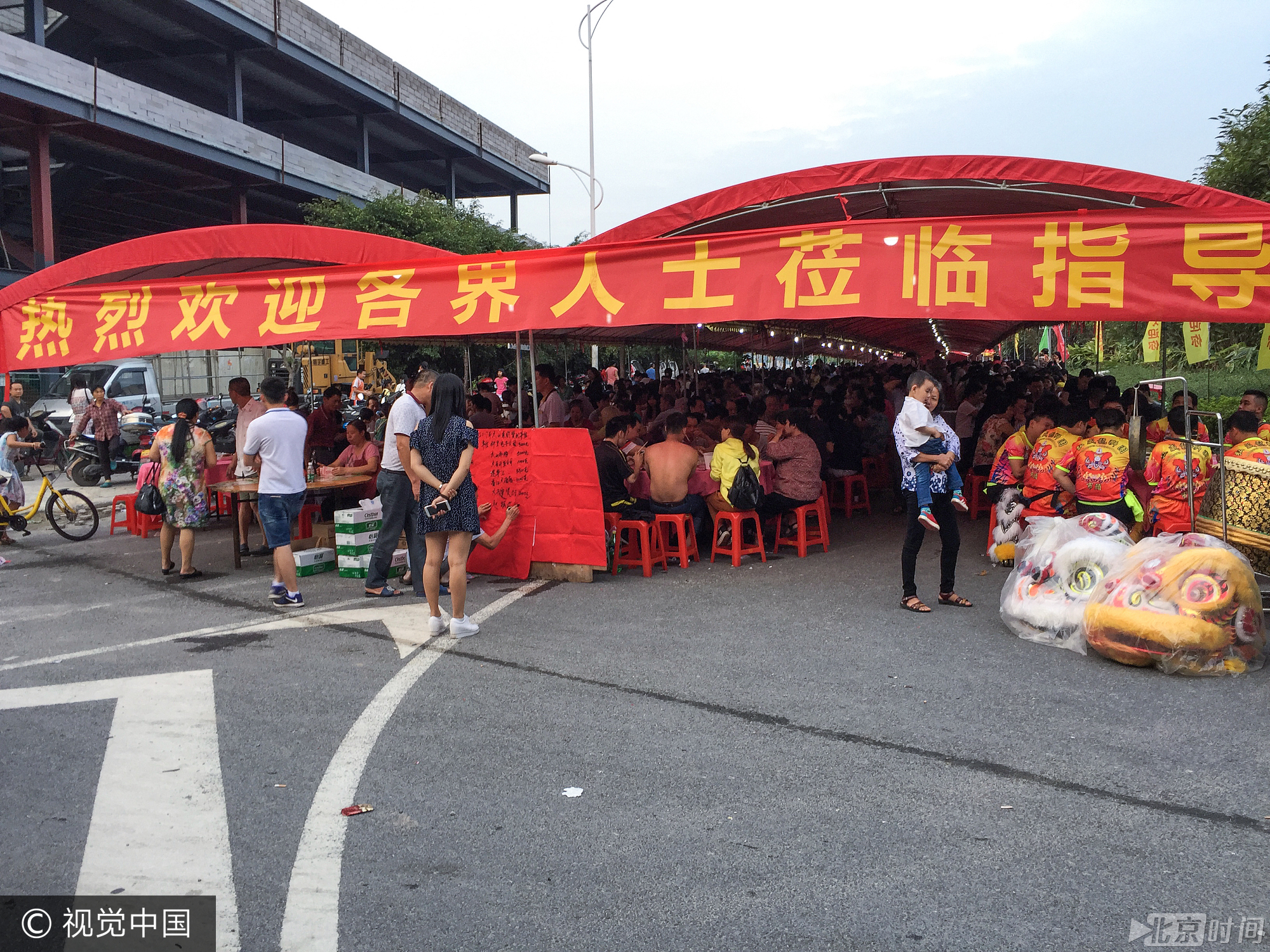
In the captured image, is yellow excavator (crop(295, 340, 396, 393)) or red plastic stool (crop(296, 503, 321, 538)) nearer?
red plastic stool (crop(296, 503, 321, 538))

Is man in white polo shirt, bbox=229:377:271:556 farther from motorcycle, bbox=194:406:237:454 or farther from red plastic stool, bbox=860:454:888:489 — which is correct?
red plastic stool, bbox=860:454:888:489

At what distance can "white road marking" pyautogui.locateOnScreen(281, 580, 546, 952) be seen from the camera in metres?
2.83

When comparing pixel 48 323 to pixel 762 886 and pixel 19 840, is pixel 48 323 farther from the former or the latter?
pixel 762 886

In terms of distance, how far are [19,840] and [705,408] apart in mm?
10478

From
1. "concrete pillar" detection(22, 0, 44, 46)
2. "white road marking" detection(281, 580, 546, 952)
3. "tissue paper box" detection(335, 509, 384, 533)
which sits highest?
"concrete pillar" detection(22, 0, 44, 46)

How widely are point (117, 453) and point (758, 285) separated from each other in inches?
518

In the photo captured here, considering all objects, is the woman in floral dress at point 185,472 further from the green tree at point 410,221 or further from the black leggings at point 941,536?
the green tree at point 410,221

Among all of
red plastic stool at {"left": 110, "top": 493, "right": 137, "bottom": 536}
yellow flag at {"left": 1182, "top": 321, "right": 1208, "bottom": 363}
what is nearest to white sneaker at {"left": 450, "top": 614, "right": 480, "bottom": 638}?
red plastic stool at {"left": 110, "top": 493, "right": 137, "bottom": 536}

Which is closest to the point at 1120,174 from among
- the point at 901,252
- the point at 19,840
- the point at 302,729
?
the point at 901,252

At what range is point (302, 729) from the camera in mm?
4473

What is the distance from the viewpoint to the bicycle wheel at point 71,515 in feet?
34.2

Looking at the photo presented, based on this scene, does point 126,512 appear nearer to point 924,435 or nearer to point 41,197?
point 924,435

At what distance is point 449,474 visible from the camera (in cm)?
591

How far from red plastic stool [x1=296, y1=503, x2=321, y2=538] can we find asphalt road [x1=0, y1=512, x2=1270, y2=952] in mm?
2926
